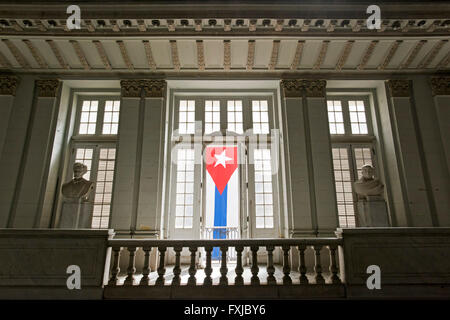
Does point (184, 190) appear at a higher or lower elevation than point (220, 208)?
higher

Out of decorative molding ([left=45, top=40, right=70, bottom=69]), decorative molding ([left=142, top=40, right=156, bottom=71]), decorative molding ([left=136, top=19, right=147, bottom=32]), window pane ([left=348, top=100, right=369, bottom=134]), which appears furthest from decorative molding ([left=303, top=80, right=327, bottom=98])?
decorative molding ([left=45, top=40, right=70, bottom=69])

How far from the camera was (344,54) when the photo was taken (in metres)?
6.76

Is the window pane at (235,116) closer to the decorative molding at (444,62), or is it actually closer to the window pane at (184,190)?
the window pane at (184,190)

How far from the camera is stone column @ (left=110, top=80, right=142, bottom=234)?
6.51 meters

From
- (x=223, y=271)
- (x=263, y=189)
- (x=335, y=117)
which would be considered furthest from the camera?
(x=335, y=117)

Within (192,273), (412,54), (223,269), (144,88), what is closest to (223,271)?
(223,269)

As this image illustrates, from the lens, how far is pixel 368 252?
361 cm

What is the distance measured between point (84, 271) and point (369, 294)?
369 cm

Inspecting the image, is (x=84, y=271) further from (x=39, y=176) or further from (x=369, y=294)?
(x=39, y=176)

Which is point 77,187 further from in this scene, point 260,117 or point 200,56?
point 260,117

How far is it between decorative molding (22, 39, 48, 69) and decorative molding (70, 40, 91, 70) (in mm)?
918

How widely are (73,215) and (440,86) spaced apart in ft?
30.2

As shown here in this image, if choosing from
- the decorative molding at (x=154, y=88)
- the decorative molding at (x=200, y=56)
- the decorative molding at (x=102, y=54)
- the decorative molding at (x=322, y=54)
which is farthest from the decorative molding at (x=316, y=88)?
the decorative molding at (x=102, y=54)

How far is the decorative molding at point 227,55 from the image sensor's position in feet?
21.0
